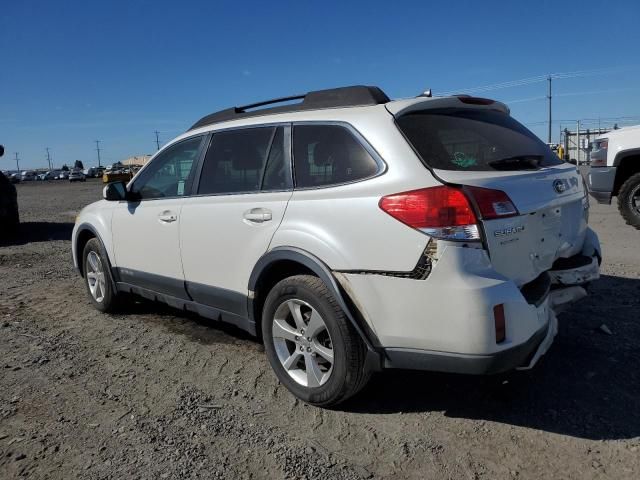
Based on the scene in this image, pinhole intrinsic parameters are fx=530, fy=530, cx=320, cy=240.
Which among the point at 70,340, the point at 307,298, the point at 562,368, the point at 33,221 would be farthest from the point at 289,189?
the point at 33,221

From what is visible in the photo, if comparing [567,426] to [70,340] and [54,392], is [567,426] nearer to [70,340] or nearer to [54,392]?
[54,392]

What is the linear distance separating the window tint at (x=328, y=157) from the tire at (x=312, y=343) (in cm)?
60

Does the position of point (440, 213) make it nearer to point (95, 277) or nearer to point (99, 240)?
point (99, 240)

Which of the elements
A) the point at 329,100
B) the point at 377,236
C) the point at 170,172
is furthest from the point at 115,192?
the point at 377,236

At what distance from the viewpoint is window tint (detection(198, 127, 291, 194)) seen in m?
3.45

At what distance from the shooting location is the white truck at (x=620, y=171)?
8453mm

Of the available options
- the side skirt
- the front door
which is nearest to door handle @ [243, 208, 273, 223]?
the side skirt

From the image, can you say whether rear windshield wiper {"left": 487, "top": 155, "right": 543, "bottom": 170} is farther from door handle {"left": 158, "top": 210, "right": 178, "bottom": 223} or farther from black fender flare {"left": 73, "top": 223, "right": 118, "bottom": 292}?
black fender flare {"left": 73, "top": 223, "right": 118, "bottom": 292}

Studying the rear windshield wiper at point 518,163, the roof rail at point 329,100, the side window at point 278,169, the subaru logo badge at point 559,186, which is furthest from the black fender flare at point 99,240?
the subaru logo badge at point 559,186

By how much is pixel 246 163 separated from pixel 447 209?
5.38 ft

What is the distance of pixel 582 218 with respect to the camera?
3.42 meters

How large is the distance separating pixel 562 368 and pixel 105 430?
114 inches

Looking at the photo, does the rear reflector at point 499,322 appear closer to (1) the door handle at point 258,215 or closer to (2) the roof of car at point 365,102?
(2) the roof of car at point 365,102

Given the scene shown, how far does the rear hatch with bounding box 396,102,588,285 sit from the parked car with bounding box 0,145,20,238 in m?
9.99
